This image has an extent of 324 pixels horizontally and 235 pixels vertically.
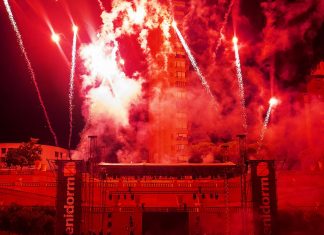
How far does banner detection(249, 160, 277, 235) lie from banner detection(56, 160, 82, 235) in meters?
6.04

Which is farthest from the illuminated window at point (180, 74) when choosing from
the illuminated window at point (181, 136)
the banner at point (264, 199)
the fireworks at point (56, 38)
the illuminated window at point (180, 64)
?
the banner at point (264, 199)

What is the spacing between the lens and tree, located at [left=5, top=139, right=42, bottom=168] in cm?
3212

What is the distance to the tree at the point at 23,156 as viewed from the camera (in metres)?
32.1

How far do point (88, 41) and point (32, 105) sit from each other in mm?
13072

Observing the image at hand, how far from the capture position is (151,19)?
29906 millimetres

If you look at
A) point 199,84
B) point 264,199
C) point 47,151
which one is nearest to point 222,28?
point 199,84

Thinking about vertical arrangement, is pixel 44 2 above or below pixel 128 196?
above

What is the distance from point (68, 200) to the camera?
580 inches

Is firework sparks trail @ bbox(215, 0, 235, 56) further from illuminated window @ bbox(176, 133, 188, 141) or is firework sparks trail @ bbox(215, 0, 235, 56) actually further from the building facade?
the building facade

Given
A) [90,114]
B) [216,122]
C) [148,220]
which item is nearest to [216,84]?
[216,122]

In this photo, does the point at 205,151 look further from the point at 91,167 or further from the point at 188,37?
the point at 91,167

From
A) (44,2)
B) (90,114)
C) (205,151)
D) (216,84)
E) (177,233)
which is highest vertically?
(44,2)

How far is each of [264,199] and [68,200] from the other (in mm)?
6694

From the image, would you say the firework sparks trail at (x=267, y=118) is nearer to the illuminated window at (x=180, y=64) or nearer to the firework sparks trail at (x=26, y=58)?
the illuminated window at (x=180, y=64)
